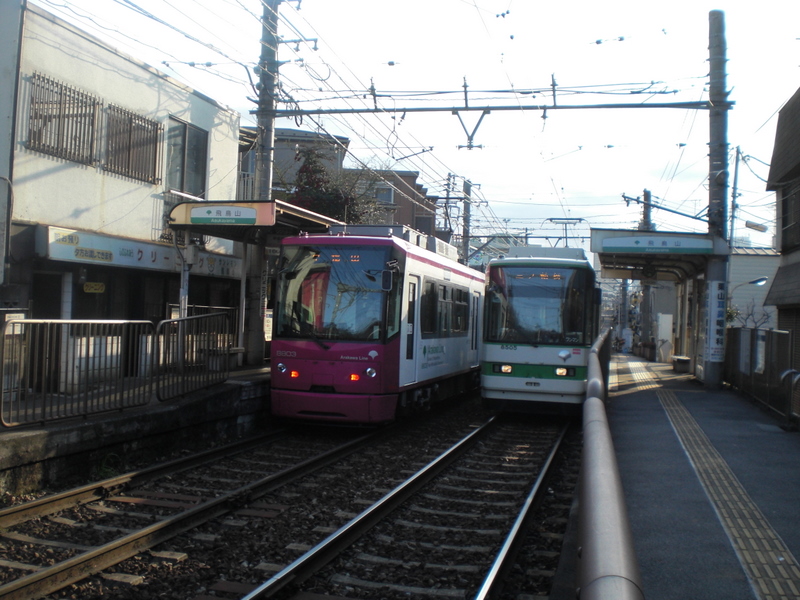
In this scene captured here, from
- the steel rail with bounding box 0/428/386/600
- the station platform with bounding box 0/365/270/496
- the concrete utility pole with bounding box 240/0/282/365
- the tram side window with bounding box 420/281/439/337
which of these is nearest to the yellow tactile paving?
the steel rail with bounding box 0/428/386/600

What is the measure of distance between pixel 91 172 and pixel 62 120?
1.11 meters

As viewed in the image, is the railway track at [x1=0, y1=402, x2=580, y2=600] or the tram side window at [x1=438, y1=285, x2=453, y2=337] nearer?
the railway track at [x1=0, y1=402, x2=580, y2=600]

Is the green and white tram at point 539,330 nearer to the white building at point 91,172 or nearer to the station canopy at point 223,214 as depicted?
the station canopy at point 223,214

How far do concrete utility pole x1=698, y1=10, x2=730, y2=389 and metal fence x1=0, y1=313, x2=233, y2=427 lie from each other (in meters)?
12.3

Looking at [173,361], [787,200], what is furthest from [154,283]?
[787,200]

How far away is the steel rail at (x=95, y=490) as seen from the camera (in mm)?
6598

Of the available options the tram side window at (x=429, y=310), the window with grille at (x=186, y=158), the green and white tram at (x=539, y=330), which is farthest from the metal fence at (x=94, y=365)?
the window with grille at (x=186, y=158)

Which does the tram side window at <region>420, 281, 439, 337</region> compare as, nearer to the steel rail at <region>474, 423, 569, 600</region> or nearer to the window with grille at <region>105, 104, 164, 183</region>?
the steel rail at <region>474, 423, 569, 600</region>

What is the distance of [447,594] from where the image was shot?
535cm

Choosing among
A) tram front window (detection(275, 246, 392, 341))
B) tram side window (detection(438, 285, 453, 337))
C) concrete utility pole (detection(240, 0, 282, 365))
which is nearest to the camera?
tram front window (detection(275, 246, 392, 341))

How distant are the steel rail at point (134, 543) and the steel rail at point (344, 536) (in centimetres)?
140

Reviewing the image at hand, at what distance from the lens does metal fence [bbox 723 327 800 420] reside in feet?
37.4

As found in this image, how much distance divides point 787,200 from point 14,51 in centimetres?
1799

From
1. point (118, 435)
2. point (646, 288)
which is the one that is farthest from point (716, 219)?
point (646, 288)
